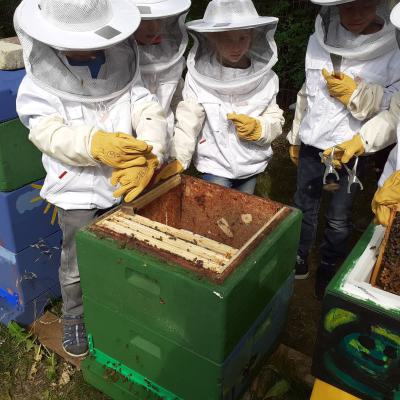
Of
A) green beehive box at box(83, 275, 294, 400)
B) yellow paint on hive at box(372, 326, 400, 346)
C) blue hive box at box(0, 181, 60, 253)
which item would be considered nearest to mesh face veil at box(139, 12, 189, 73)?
blue hive box at box(0, 181, 60, 253)

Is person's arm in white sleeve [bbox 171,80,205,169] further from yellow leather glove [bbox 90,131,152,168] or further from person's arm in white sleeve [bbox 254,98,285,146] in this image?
yellow leather glove [bbox 90,131,152,168]

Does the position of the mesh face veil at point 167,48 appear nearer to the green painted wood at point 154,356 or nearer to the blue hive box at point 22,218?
the blue hive box at point 22,218

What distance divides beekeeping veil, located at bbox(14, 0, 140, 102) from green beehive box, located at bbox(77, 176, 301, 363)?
490 millimetres

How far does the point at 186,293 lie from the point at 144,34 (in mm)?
1313

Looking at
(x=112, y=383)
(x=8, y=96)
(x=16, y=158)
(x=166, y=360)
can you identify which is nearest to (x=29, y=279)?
(x=16, y=158)

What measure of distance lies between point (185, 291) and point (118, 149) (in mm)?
572

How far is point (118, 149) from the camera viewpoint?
5.47 feet

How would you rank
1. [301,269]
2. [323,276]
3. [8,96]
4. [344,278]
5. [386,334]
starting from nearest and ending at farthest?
[386,334], [344,278], [8,96], [323,276], [301,269]

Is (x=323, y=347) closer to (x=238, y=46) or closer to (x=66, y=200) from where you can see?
(x=66, y=200)

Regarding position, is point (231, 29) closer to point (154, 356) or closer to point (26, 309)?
point (154, 356)

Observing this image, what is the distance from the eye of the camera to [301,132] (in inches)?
95.1

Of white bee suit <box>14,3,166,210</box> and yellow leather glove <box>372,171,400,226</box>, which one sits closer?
yellow leather glove <box>372,171,400,226</box>

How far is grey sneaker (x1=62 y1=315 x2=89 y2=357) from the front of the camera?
2229 millimetres

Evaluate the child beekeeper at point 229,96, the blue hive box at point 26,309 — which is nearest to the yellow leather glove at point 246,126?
the child beekeeper at point 229,96
